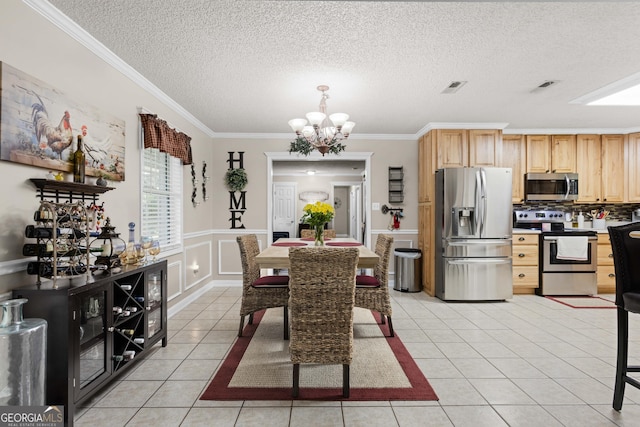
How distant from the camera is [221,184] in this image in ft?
17.9

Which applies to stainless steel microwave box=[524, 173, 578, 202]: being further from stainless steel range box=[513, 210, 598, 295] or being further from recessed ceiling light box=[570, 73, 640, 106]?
recessed ceiling light box=[570, 73, 640, 106]

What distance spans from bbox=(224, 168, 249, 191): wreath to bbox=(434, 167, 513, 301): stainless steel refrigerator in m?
3.00

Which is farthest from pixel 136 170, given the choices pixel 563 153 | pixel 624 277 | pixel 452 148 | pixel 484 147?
pixel 563 153

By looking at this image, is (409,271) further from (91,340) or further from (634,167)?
(91,340)

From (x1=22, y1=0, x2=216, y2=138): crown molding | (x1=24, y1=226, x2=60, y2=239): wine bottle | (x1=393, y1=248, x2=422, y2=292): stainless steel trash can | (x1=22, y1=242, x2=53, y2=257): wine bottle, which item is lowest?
(x1=393, y1=248, x2=422, y2=292): stainless steel trash can

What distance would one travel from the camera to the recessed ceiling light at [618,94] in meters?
3.26

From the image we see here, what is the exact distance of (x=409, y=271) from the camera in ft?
16.8

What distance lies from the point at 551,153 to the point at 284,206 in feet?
22.3

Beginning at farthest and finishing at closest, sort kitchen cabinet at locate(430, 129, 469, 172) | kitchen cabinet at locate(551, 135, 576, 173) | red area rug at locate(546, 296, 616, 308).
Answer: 1. kitchen cabinet at locate(551, 135, 576, 173)
2. kitchen cabinet at locate(430, 129, 469, 172)
3. red area rug at locate(546, 296, 616, 308)

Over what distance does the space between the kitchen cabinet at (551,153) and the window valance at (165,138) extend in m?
4.93

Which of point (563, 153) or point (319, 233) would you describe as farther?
point (563, 153)

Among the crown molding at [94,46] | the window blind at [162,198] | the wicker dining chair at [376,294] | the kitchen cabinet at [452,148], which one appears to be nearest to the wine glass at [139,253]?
the window blind at [162,198]

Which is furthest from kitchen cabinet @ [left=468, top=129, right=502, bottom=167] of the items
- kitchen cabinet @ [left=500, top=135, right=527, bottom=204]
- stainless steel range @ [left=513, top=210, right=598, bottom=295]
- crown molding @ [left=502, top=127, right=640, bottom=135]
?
stainless steel range @ [left=513, top=210, right=598, bottom=295]

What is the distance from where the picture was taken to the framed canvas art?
6.06 feet
